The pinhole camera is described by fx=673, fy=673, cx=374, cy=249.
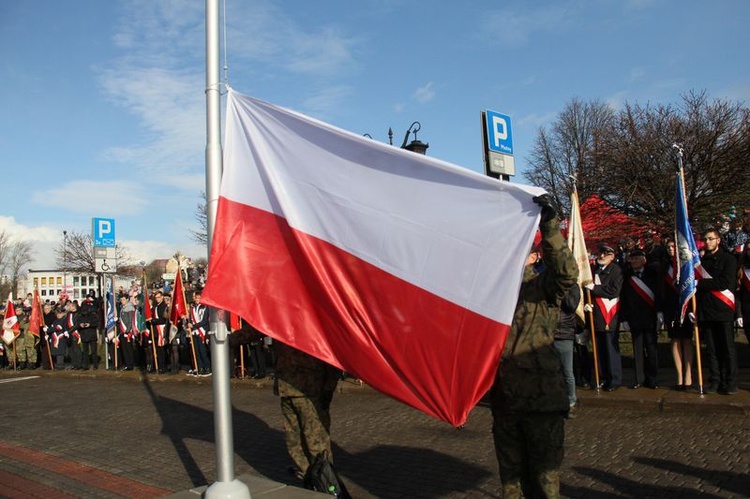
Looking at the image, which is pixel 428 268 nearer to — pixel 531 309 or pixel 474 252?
pixel 474 252

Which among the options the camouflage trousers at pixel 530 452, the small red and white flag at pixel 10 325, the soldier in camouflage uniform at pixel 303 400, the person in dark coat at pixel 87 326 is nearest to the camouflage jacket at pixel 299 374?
the soldier in camouflage uniform at pixel 303 400

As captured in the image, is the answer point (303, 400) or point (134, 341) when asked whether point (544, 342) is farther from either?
point (134, 341)

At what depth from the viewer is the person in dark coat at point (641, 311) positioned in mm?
Answer: 9500

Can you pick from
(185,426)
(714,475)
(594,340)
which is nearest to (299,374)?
(714,475)

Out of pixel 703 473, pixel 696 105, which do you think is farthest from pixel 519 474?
pixel 696 105

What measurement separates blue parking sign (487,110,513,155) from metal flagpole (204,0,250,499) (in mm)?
6177

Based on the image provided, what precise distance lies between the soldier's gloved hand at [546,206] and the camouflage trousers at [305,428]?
2.58 m

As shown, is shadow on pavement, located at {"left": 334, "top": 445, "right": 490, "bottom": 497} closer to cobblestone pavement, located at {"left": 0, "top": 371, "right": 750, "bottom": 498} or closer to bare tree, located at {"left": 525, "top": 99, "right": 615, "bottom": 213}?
cobblestone pavement, located at {"left": 0, "top": 371, "right": 750, "bottom": 498}

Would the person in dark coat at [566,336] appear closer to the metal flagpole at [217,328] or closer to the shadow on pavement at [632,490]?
the shadow on pavement at [632,490]

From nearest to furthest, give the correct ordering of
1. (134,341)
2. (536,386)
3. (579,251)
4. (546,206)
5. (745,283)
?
1. (546,206)
2. (536,386)
3. (579,251)
4. (745,283)
5. (134,341)

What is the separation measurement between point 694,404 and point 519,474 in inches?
193

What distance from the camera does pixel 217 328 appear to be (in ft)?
15.2

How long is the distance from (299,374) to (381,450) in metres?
2.40

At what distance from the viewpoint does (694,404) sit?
8.21 metres
